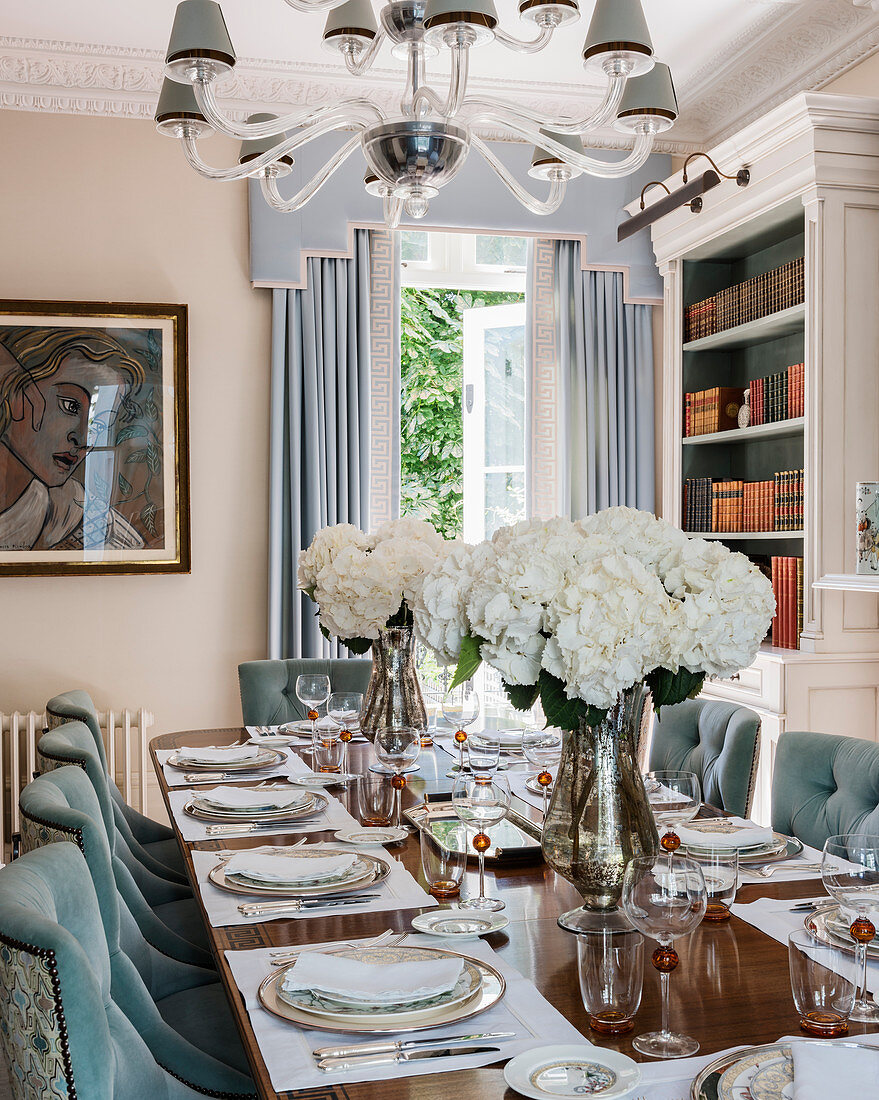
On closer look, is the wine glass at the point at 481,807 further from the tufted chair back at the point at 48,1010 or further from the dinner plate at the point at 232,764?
the dinner plate at the point at 232,764

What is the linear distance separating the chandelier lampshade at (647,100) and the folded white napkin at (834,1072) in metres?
1.86

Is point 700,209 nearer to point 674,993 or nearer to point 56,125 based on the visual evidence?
point 56,125

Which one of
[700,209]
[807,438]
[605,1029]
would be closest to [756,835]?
[605,1029]

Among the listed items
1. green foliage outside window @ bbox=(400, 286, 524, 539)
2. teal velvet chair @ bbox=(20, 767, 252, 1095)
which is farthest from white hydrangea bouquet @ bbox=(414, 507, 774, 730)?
green foliage outside window @ bbox=(400, 286, 524, 539)

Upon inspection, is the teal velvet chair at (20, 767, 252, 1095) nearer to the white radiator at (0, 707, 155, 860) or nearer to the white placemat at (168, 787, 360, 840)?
the white placemat at (168, 787, 360, 840)

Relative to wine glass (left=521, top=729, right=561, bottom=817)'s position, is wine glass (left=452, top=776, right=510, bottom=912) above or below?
above

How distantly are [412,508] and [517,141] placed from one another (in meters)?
2.55

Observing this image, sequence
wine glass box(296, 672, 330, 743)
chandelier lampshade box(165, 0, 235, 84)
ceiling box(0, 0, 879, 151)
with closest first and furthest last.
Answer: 1. chandelier lampshade box(165, 0, 235, 84)
2. wine glass box(296, 672, 330, 743)
3. ceiling box(0, 0, 879, 151)

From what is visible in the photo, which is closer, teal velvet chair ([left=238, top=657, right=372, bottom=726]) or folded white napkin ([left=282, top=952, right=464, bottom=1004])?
folded white napkin ([left=282, top=952, right=464, bottom=1004])

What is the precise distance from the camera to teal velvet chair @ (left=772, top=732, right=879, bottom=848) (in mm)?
2080

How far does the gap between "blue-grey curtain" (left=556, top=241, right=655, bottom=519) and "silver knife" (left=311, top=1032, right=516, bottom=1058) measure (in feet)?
11.7

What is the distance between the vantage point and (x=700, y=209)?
3967 millimetres

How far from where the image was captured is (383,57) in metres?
4.00

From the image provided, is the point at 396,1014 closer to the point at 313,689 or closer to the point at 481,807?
the point at 481,807
